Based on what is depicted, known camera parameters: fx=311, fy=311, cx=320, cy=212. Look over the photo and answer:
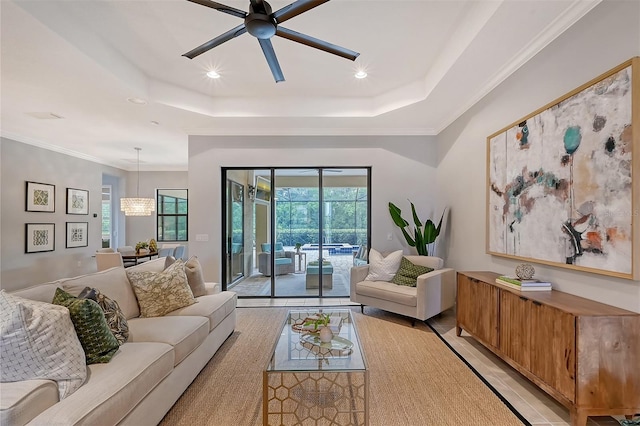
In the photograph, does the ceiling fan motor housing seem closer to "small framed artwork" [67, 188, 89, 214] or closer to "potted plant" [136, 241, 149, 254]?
"potted plant" [136, 241, 149, 254]

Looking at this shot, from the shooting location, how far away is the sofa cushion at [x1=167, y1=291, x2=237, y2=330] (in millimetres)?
2830

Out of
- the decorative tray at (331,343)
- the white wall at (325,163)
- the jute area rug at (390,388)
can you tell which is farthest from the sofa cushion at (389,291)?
the decorative tray at (331,343)

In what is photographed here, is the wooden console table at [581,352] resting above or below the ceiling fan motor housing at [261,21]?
below

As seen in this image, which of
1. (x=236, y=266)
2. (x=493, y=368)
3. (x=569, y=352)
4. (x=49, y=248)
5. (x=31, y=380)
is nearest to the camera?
(x=31, y=380)

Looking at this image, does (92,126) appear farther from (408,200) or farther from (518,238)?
(518,238)

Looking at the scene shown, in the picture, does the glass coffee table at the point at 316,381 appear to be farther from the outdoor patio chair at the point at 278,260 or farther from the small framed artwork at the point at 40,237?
the small framed artwork at the point at 40,237

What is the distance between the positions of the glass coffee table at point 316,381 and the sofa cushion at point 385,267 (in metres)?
1.70

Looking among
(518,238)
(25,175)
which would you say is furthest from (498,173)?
(25,175)

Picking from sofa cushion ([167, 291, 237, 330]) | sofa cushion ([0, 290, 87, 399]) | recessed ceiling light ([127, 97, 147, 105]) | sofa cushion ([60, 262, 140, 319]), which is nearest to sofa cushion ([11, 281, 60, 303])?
sofa cushion ([60, 262, 140, 319])

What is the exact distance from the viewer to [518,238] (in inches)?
113

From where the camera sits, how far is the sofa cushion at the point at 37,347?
1.47 m

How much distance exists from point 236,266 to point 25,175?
4114 mm

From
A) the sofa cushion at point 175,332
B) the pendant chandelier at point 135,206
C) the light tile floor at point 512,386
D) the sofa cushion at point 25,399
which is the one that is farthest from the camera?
the pendant chandelier at point 135,206

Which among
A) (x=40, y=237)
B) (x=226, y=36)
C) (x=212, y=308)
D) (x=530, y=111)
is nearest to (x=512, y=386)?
(x=530, y=111)
